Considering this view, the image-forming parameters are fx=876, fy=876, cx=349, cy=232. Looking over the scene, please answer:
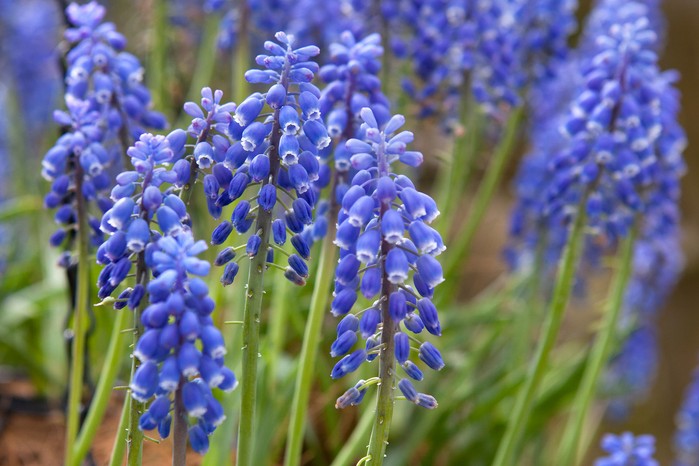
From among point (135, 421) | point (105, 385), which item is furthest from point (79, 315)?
point (135, 421)

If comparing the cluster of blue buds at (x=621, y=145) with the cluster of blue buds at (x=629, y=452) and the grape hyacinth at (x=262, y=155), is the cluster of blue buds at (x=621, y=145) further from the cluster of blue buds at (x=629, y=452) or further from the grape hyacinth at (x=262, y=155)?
the grape hyacinth at (x=262, y=155)

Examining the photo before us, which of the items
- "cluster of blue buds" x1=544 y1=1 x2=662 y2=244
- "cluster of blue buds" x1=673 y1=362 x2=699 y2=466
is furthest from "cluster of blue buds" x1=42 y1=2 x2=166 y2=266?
"cluster of blue buds" x1=673 y1=362 x2=699 y2=466

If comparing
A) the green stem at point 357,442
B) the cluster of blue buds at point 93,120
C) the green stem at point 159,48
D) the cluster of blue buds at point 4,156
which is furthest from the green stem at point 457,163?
the cluster of blue buds at point 4,156

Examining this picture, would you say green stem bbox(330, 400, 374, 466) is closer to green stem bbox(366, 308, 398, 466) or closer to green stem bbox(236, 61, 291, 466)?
green stem bbox(236, 61, 291, 466)

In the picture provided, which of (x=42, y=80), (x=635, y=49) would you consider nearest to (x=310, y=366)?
(x=635, y=49)

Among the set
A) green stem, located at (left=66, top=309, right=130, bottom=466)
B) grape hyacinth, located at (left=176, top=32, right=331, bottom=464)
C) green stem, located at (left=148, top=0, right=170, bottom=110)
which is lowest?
green stem, located at (left=66, top=309, right=130, bottom=466)
